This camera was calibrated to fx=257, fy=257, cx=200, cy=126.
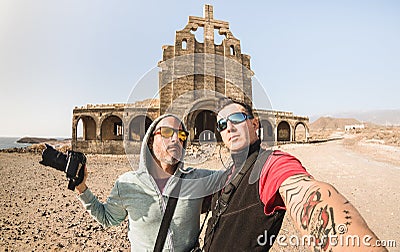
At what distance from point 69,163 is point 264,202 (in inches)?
59.0

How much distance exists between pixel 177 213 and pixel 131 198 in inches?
15.8

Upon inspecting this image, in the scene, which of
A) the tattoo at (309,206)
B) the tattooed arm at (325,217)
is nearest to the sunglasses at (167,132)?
the tattooed arm at (325,217)

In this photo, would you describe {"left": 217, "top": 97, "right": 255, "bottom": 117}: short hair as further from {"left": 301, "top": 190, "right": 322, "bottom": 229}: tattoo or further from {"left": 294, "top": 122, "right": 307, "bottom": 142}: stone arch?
{"left": 294, "top": 122, "right": 307, "bottom": 142}: stone arch

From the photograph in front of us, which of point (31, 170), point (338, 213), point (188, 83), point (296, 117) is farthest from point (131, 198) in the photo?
point (296, 117)

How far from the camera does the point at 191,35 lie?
64.7 ft

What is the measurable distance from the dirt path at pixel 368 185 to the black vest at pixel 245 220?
5086 mm

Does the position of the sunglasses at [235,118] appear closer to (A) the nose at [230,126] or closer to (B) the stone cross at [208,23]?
(A) the nose at [230,126]


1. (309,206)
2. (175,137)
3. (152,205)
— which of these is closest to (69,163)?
(152,205)

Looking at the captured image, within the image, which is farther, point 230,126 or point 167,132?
point 167,132

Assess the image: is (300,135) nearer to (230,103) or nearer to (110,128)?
(110,128)

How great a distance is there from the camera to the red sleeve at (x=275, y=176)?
4.64 feet

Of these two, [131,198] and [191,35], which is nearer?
[131,198]

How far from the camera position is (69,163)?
201cm

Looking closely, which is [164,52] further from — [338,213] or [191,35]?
[338,213]
